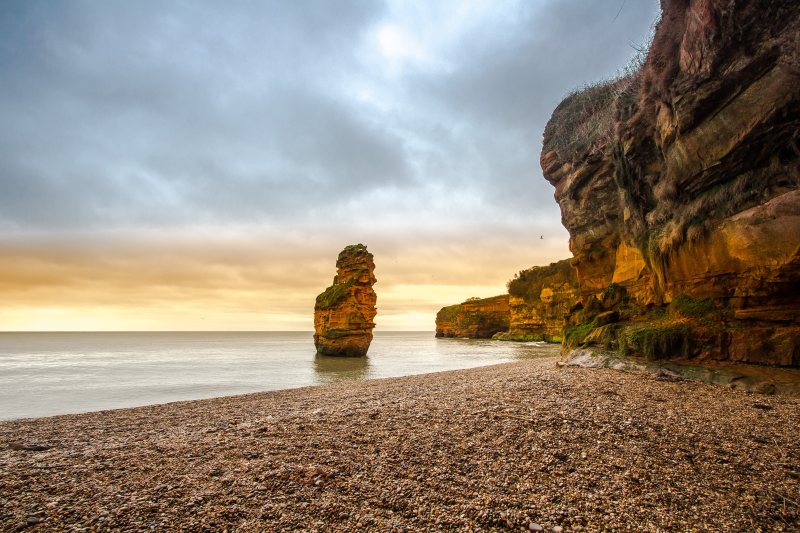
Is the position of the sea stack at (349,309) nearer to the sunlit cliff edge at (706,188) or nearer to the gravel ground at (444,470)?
the sunlit cliff edge at (706,188)

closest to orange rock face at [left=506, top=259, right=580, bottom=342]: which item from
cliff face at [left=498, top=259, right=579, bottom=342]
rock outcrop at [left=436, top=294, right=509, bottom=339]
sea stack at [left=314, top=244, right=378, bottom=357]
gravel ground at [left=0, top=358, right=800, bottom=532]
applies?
cliff face at [left=498, top=259, right=579, bottom=342]

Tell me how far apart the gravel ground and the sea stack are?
33.6 meters

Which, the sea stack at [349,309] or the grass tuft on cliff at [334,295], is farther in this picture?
the grass tuft on cliff at [334,295]

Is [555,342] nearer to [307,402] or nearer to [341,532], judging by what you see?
[307,402]

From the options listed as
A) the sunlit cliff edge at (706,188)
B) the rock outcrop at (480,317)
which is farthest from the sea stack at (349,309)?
the rock outcrop at (480,317)

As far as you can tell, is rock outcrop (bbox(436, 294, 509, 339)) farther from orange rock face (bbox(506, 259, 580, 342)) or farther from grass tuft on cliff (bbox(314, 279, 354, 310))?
grass tuft on cliff (bbox(314, 279, 354, 310))

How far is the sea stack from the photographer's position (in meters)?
42.5

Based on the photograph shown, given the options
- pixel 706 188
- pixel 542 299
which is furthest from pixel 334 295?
pixel 542 299

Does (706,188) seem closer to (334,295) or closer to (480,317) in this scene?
(334,295)

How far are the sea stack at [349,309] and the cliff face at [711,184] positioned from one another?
1137 inches

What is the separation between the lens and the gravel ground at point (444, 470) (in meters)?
4.07

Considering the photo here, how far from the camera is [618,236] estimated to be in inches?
A: 750

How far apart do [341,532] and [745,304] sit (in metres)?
12.9

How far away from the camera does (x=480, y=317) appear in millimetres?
94875
